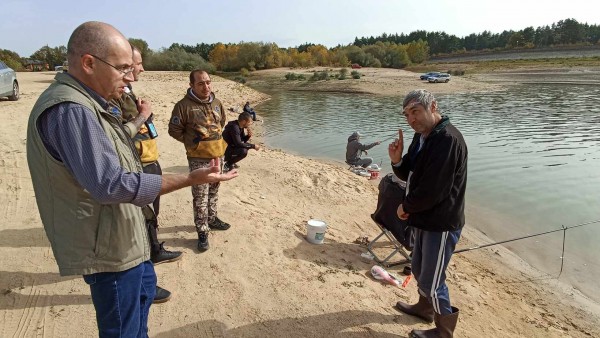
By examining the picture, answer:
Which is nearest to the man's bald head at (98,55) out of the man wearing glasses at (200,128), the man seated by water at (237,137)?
the man wearing glasses at (200,128)

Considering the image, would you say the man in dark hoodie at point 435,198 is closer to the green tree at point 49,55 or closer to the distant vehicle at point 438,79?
the distant vehicle at point 438,79

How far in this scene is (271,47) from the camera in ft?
238

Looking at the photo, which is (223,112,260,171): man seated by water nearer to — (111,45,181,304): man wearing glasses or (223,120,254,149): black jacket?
(223,120,254,149): black jacket

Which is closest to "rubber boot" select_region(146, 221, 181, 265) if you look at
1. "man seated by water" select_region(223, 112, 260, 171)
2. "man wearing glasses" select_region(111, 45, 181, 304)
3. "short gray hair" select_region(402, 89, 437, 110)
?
"man wearing glasses" select_region(111, 45, 181, 304)

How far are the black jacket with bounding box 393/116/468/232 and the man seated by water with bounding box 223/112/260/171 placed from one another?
430 centimetres

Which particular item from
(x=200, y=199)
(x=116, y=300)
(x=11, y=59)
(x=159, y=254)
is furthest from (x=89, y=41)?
(x=11, y=59)

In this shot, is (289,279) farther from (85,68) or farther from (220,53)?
(220,53)

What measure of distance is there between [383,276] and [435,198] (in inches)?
72.4

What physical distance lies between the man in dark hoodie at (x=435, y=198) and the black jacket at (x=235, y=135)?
14.2 ft

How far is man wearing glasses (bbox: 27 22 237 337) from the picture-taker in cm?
163

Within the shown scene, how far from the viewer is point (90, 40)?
68.4 inches

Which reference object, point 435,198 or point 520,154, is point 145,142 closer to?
point 435,198

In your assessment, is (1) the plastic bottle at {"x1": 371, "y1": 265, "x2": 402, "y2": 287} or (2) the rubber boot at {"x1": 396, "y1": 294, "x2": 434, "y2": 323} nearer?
(2) the rubber boot at {"x1": 396, "y1": 294, "x2": 434, "y2": 323}

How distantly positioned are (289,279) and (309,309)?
1.65ft
